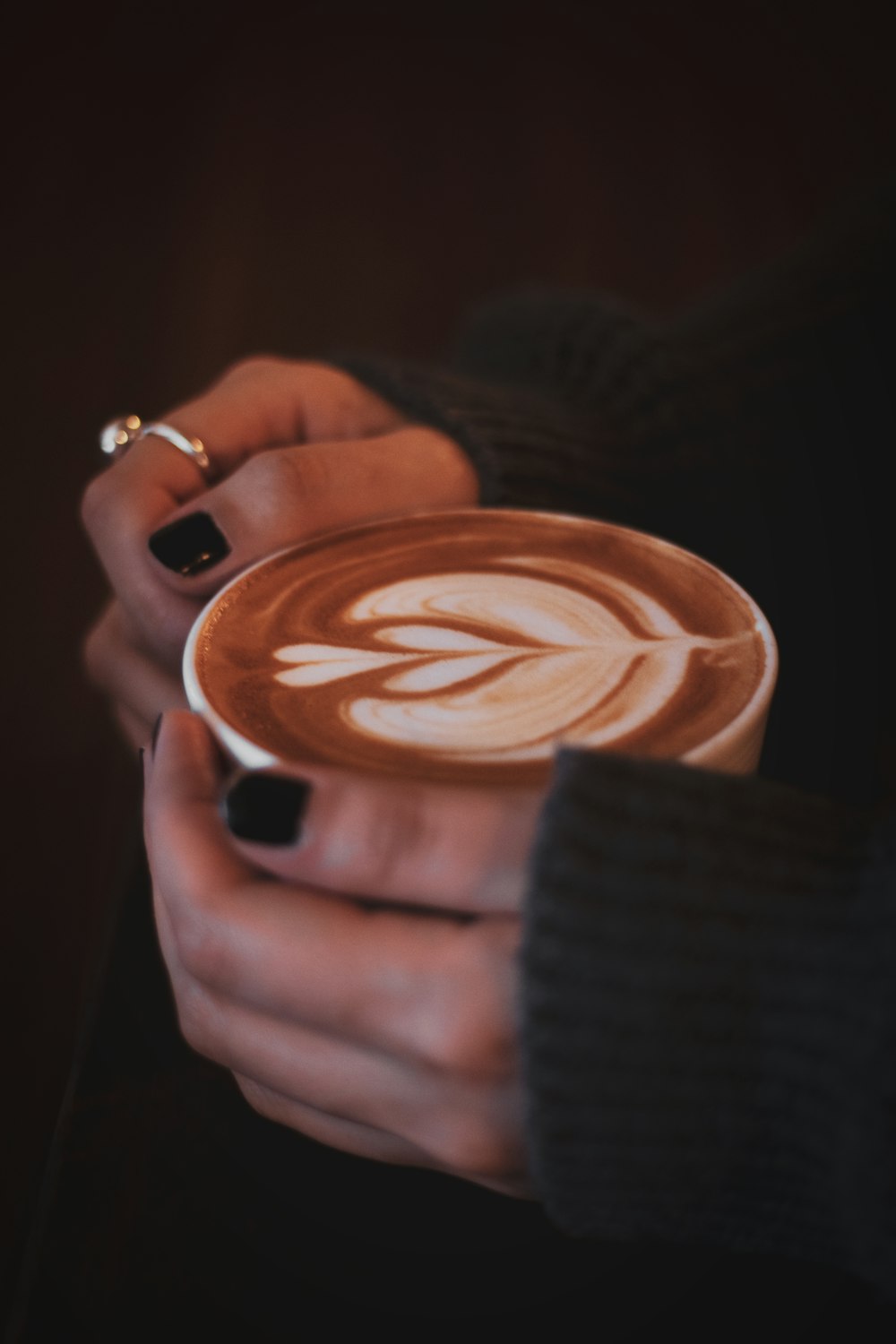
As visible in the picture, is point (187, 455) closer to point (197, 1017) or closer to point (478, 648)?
point (478, 648)

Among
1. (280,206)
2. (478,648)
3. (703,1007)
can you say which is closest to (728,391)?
(478,648)

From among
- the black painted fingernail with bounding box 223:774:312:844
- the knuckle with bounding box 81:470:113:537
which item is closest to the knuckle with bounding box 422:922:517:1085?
the black painted fingernail with bounding box 223:774:312:844

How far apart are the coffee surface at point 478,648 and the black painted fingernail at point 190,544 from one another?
47 millimetres

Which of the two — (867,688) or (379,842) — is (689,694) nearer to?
(379,842)

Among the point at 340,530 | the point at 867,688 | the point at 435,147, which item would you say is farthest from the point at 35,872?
the point at 435,147

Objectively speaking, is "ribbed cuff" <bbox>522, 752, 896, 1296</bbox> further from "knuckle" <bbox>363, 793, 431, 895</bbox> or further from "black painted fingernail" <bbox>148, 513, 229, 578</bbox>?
"black painted fingernail" <bbox>148, 513, 229, 578</bbox>

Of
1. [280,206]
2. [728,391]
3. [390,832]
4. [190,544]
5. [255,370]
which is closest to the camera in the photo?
[390,832]

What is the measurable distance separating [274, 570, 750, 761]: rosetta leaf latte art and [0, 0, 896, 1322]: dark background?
0.36m

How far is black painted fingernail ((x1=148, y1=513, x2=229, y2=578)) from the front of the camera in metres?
0.79

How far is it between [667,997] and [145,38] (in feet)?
11.4

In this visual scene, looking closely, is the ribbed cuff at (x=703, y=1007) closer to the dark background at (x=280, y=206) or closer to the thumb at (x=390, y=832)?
the thumb at (x=390, y=832)

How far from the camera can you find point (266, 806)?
52 centimetres

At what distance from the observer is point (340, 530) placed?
844mm

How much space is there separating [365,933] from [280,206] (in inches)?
94.4
